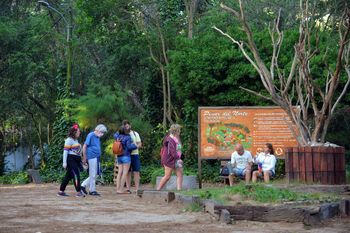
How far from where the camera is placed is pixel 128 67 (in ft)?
114

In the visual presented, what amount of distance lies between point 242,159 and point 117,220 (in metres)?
7.54

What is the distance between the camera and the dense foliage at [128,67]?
2483cm

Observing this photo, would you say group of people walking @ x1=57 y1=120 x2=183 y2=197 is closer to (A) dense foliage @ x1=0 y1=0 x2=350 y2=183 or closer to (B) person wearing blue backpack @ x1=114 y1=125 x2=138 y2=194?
(B) person wearing blue backpack @ x1=114 y1=125 x2=138 y2=194

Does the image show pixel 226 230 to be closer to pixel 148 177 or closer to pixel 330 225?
pixel 330 225

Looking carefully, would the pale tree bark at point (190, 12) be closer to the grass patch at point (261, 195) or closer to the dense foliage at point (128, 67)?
the dense foliage at point (128, 67)

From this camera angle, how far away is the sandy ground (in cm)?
983

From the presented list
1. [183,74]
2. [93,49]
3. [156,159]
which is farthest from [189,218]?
[93,49]

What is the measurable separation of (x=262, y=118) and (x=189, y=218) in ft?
29.6

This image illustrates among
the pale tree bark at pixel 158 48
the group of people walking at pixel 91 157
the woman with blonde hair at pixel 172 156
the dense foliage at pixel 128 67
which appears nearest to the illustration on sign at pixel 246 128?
the group of people walking at pixel 91 157

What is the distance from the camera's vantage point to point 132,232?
9.45 metres

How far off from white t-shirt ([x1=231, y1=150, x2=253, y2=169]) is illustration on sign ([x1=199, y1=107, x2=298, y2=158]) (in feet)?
4.99

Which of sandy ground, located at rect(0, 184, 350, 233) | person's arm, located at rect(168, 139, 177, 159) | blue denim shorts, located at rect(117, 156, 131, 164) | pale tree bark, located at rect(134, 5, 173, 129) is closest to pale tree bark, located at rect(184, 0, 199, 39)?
pale tree bark, located at rect(134, 5, 173, 129)

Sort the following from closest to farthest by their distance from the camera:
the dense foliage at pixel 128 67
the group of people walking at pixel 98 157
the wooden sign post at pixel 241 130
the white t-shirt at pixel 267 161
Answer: the group of people walking at pixel 98 157 < the white t-shirt at pixel 267 161 < the wooden sign post at pixel 241 130 < the dense foliage at pixel 128 67

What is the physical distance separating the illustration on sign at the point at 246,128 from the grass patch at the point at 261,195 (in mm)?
6787
